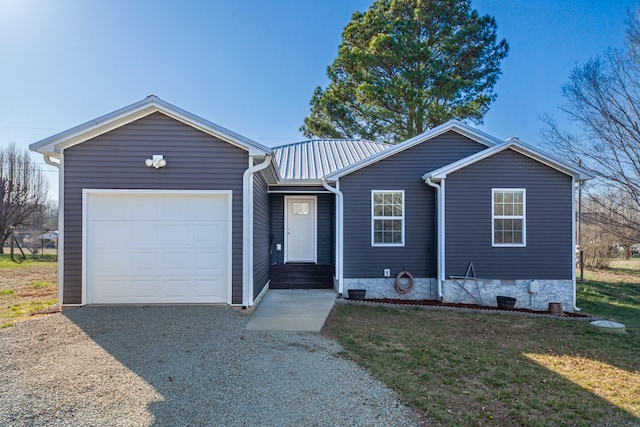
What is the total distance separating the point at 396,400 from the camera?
3977 mm

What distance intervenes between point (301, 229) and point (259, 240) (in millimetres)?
3077

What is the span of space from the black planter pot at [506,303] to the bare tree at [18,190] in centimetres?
2720

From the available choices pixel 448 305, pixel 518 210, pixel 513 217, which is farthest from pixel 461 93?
pixel 448 305

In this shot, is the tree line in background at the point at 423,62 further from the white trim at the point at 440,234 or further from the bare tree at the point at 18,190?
the bare tree at the point at 18,190

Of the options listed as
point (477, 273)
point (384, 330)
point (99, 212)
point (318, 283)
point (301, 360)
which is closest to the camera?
point (301, 360)

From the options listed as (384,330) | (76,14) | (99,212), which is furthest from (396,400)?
(76,14)

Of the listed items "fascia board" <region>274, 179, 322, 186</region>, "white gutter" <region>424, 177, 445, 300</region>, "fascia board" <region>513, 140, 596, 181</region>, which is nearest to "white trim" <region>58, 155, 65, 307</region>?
"fascia board" <region>274, 179, 322, 186</region>

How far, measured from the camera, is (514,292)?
9.62 m

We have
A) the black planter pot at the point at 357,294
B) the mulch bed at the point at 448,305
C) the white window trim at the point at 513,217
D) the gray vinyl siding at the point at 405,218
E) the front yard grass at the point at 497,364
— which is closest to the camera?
the front yard grass at the point at 497,364

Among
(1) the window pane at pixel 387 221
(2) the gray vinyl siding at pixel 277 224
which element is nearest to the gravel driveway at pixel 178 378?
(1) the window pane at pixel 387 221

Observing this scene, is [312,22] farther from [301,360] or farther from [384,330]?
[301,360]

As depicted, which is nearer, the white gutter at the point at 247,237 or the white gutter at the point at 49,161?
the white gutter at the point at 49,161

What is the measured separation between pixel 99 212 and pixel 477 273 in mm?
8328

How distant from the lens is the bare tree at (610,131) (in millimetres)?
15045
